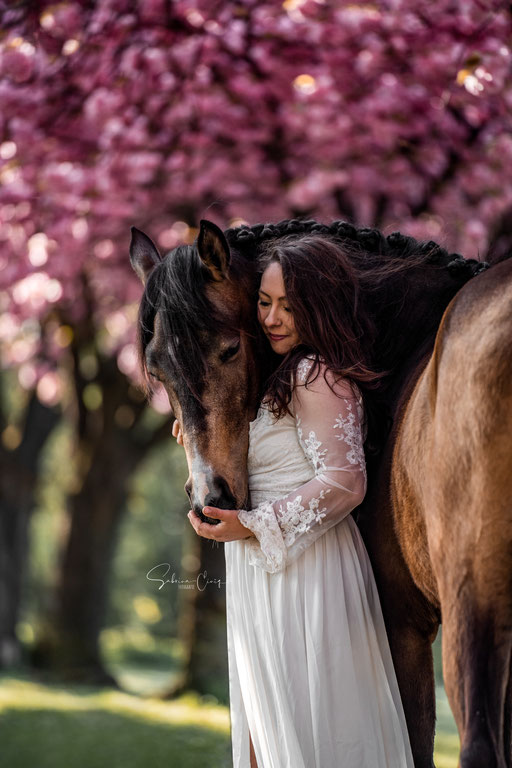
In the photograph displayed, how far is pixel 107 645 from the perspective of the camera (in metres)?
29.5

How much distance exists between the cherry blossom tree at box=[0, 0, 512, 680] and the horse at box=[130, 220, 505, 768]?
3.06 m

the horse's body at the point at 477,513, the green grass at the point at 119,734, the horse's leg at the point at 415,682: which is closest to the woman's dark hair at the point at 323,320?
the horse's body at the point at 477,513

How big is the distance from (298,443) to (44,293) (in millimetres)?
6383

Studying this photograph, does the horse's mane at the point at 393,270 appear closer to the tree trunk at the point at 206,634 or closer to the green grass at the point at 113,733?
the green grass at the point at 113,733

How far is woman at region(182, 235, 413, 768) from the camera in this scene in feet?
8.76

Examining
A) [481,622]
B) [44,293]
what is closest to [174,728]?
[44,293]

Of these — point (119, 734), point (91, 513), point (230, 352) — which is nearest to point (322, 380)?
point (230, 352)

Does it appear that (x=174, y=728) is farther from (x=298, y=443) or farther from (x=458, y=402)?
(x=458, y=402)

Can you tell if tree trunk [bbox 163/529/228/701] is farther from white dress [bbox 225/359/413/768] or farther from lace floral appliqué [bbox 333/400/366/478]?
lace floral appliqué [bbox 333/400/366/478]

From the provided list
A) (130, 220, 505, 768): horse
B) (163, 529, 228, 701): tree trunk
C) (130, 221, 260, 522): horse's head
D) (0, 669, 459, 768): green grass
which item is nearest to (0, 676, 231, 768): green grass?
(0, 669, 459, 768): green grass

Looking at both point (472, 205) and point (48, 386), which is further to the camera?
point (48, 386)

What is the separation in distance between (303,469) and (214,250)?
2.40 ft

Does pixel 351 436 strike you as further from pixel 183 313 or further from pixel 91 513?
pixel 91 513

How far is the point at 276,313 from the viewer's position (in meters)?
2.81
